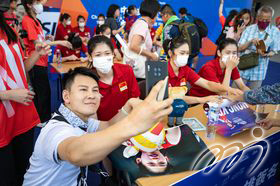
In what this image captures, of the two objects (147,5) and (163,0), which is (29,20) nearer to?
(147,5)

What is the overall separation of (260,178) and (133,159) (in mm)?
1181

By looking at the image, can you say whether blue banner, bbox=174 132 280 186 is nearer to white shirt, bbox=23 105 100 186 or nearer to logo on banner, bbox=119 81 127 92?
white shirt, bbox=23 105 100 186

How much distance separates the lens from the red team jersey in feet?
4.13

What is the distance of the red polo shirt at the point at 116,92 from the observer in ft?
5.60

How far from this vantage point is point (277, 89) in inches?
62.7

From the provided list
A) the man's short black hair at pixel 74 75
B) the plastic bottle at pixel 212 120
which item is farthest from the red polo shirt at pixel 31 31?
the plastic bottle at pixel 212 120

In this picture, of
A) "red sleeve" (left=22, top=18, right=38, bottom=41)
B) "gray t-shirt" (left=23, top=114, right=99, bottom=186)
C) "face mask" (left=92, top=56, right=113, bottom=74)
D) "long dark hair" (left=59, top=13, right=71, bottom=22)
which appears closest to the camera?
"gray t-shirt" (left=23, top=114, right=99, bottom=186)

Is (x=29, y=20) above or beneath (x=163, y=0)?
beneath

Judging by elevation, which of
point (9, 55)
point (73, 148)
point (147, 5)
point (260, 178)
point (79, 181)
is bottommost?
point (260, 178)

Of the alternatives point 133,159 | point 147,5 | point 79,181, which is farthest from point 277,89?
point 147,5

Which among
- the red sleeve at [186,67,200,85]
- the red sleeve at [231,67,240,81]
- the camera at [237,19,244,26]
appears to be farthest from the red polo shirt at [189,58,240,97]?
the camera at [237,19,244,26]

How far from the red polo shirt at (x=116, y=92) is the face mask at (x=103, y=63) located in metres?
0.08

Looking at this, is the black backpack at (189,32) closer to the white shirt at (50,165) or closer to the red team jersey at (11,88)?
the red team jersey at (11,88)

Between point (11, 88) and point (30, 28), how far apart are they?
125 centimetres
